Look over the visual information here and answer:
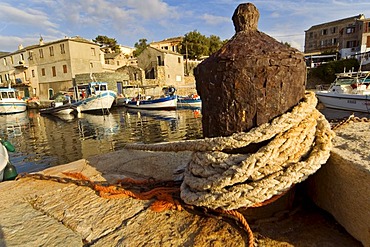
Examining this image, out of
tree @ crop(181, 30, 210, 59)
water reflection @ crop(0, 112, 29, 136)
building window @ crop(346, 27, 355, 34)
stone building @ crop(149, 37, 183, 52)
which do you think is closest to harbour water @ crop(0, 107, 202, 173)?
water reflection @ crop(0, 112, 29, 136)

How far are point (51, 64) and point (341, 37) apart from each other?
54583 mm

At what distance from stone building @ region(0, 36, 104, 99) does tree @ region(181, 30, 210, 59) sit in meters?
17.4

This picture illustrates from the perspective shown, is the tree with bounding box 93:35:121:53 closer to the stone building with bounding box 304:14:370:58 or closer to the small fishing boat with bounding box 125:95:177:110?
the small fishing boat with bounding box 125:95:177:110

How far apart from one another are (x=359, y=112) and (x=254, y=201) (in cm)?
1751

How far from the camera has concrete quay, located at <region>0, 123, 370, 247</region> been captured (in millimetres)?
Answer: 1478

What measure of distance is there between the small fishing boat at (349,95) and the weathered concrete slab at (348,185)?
1585cm

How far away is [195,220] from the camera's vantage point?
69.3 inches

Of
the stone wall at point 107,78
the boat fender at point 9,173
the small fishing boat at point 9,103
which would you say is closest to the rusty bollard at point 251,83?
the boat fender at point 9,173

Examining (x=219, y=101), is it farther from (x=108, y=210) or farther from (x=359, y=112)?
(x=359, y=112)

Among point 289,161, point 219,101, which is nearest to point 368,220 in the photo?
point 289,161

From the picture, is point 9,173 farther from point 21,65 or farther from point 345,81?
point 21,65

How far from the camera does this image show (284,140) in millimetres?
1582

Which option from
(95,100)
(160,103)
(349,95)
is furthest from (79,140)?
(349,95)

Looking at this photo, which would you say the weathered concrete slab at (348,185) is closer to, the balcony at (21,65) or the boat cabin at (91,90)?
the boat cabin at (91,90)
